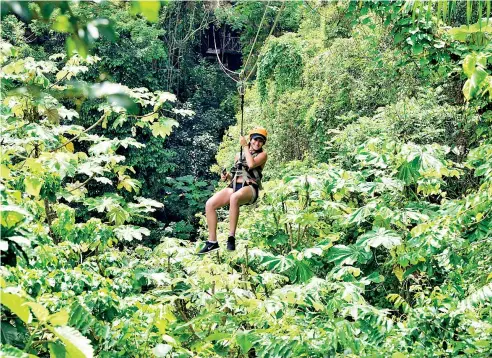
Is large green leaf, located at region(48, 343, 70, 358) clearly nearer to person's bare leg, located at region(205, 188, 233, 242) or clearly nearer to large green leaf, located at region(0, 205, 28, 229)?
large green leaf, located at region(0, 205, 28, 229)

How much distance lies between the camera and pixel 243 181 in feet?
15.3

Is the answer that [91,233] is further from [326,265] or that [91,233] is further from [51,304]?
[326,265]

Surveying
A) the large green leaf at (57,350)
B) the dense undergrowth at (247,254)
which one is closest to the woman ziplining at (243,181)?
the dense undergrowth at (247,254)

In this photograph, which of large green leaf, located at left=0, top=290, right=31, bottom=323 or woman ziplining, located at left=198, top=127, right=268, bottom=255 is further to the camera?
woman ziplining, located at left=198, top=127, right=268, bottom=255

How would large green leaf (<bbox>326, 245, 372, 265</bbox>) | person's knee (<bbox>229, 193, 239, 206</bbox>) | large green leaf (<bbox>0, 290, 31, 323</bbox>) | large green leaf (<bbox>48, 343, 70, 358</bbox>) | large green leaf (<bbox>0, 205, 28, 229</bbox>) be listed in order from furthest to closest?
person's knee (<bbox>229, 193, 239, 206</bbox>)
large green leaf (<bbox>326, 245, 372, 265</bbox>)
large green leaf (<bbox>0, 205, 28, 229</bbox>)
large green leaf (<bbox>48, 343, 70, 358</bbox>)
large green leaf (<bbox>0, 290, 31, 323</bbox>)

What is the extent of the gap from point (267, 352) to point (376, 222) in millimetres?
2096

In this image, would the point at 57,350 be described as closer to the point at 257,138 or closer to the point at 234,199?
the point at 234,199

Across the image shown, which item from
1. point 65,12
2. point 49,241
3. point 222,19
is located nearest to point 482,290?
point 49,241

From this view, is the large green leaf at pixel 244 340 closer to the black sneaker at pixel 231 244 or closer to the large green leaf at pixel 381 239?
the large green leaf at pixel 381 239

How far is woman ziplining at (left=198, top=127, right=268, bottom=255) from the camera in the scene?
182 inches

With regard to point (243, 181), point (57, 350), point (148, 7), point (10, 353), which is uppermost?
point (148, 7)

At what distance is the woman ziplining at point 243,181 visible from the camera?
462 centimetres

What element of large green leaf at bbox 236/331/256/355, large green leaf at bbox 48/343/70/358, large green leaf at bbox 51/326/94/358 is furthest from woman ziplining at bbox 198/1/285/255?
large green leaf at bbox 51/326/94/358

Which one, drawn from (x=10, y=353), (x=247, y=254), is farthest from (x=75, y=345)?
(x=247, y=254)
